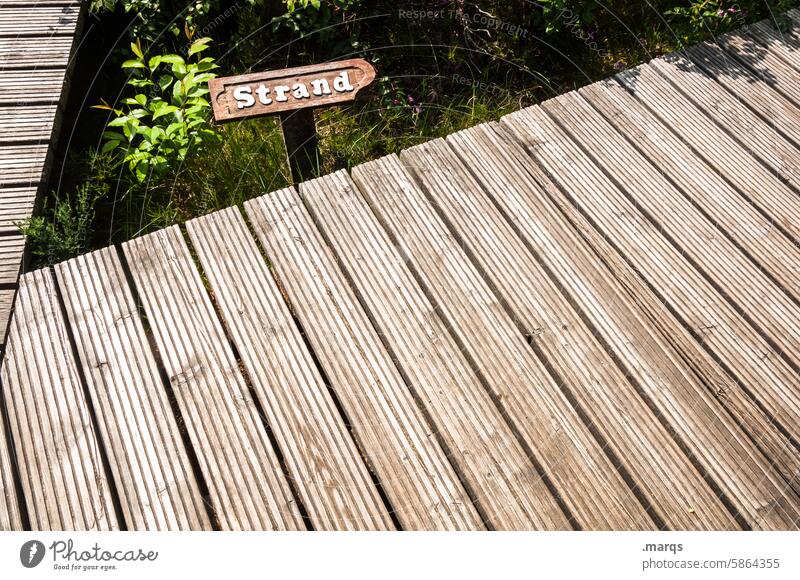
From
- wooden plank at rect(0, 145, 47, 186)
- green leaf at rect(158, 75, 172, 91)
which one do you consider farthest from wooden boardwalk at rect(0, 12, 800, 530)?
green leaf at rect(158, 75, 172, 91)

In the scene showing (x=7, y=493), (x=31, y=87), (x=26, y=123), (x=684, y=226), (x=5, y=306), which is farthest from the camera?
(x=31, y=87)

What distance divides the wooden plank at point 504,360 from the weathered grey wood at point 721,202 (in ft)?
1.77

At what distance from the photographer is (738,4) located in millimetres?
2947

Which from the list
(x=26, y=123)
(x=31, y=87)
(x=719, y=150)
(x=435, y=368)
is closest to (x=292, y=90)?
(x=435, y=368)

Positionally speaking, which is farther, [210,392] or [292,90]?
[292,90]

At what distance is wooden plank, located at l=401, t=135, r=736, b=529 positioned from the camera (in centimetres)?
161

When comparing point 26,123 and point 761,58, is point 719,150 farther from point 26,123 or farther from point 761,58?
point 26,123

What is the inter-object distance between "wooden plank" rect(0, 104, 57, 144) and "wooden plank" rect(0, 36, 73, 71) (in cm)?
28

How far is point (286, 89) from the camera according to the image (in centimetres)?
218

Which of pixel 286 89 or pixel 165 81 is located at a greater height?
pixel 286 89

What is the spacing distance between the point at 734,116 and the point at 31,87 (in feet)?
9.76
